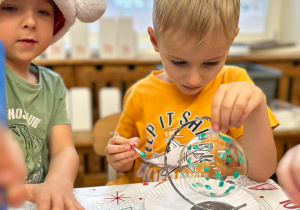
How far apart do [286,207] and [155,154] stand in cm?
36

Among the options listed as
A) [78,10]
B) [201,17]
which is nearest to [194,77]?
[201,17]

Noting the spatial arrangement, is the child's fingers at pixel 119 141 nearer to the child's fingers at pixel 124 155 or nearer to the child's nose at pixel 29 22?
the child's fingers at pixel 124 155

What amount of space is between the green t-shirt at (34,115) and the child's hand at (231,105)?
1.49ft

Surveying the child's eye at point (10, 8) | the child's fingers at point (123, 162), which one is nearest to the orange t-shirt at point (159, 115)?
the child's fingers at point (123, 162)

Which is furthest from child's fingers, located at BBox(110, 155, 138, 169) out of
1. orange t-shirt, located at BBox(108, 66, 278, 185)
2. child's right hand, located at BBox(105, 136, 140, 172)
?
orange t-shirt, located at BBox(108, 66, 278, 185)

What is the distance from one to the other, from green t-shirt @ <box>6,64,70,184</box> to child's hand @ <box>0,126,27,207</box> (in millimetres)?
558

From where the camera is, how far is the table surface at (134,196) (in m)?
0.61

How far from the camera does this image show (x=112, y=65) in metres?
2.14

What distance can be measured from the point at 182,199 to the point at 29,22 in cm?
47

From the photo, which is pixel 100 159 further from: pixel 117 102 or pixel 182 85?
pixel 182 85

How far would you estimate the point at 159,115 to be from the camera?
0.89 metres

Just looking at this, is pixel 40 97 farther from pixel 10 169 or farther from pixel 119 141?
pixel 10 169

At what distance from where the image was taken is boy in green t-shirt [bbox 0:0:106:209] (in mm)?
686

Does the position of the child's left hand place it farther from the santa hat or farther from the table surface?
the santa hat
